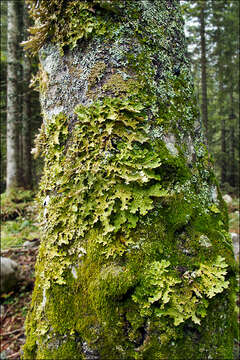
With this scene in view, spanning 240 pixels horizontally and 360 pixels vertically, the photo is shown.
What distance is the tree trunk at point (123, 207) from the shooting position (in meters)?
1.19

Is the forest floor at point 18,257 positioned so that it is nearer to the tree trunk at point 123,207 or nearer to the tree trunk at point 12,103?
the tree trunk at point 123,207

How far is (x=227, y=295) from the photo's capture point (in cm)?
128

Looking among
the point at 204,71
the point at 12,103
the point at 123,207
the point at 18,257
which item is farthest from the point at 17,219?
the point at 204,71

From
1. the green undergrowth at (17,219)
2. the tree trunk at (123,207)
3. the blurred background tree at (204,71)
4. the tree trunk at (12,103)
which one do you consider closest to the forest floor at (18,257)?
the green undergrowth at (17,219)

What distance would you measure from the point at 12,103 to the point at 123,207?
314 inches

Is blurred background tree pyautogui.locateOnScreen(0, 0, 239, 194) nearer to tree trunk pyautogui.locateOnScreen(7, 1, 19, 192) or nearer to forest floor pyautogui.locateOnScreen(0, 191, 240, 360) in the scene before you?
tree trunk pyautogui.locateOnScreen(7, 1, 19, 192)

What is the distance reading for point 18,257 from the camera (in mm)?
4266

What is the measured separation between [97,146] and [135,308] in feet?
2.87

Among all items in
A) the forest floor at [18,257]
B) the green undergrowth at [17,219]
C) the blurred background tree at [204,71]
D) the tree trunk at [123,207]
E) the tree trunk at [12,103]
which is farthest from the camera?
the blurred background tree at [204,71]

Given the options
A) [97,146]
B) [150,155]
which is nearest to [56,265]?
[97,146]

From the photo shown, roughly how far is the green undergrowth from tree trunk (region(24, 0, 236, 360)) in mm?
3973

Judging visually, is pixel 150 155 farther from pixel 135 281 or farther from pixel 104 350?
pixel 104 350

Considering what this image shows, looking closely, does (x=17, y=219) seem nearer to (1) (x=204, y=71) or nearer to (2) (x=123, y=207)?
(2) (x=123, y=207)

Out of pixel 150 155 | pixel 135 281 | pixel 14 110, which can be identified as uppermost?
pixel 14 110
